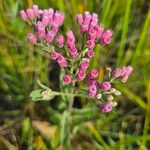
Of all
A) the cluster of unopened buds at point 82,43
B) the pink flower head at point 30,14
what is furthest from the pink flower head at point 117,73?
the pink flower head at point 30,14

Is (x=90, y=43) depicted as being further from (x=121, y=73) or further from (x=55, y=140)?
(x=55, y=140)

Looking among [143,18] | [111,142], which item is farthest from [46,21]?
[143,18]

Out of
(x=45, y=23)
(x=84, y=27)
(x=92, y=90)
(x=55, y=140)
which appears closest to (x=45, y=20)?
(x=45, y=23)

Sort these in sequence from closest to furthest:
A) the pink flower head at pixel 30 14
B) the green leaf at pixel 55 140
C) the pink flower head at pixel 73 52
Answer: the pink flower head at pixel 73 52
the pink flower head at pixel 30 14
the green leaf at pixel 55 140

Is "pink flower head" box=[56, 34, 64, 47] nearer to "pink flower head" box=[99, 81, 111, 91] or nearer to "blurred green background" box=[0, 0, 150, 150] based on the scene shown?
"pink flower head" box=[99, 81, 111, 91]

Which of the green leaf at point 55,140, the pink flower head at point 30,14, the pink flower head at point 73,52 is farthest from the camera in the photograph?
the green leaf at point 55,140

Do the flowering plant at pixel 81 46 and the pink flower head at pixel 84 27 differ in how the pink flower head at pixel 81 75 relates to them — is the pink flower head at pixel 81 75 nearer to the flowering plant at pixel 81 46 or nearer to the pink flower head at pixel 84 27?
the flowering plant at pixel 81 46
